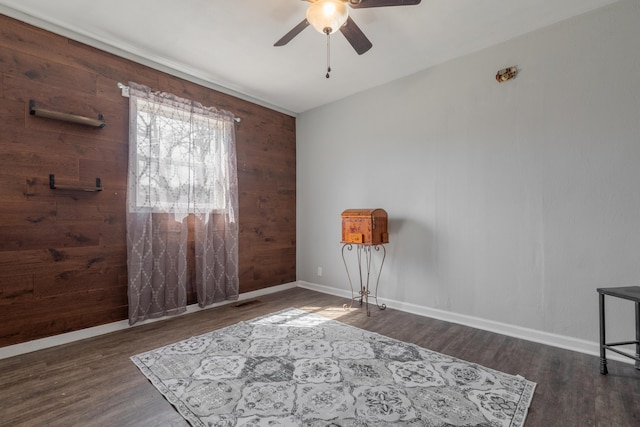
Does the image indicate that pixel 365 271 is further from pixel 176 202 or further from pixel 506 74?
pixel 506 74

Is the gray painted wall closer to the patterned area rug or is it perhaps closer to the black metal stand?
the black metal stand

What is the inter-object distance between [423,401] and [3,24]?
13.4 feet

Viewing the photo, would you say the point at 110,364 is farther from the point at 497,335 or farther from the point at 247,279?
the point at 497,335

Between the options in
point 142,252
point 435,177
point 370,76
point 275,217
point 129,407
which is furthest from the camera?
point 275,217

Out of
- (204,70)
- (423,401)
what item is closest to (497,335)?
(423,401)

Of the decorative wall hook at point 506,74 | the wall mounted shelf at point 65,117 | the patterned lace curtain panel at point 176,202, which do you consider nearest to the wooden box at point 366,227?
the patterned lace curtain panel at point 176,202

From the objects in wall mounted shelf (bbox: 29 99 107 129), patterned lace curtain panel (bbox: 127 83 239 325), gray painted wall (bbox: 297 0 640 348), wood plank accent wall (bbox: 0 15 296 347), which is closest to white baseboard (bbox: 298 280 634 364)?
gray painted wall (bbox: 297 0 640 348)

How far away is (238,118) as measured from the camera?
3832mm

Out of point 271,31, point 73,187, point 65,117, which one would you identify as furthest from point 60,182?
point 271,31

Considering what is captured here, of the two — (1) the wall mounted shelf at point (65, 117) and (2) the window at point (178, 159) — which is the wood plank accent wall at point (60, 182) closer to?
(1) the wall mounted shelf at point (65, 117)

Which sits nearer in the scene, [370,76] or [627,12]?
[627,12]

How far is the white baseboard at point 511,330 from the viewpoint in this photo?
2.28 metres

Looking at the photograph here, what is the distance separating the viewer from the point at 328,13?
6.25 ft

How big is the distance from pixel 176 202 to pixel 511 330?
357 centimetres
